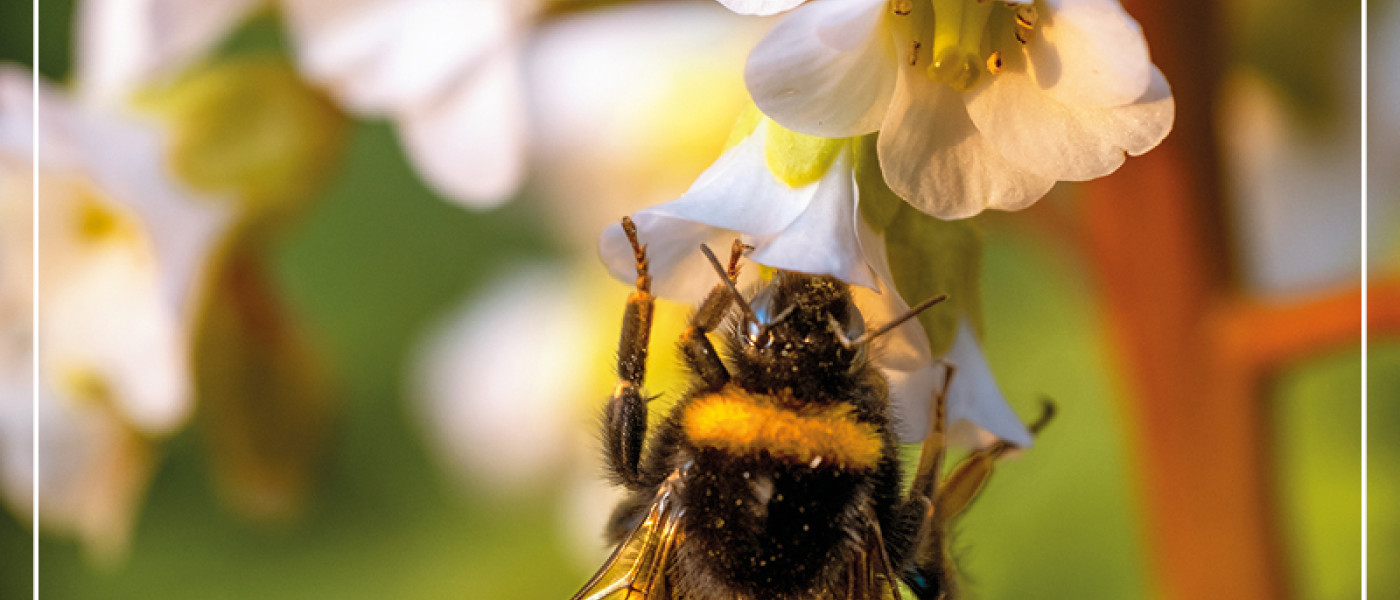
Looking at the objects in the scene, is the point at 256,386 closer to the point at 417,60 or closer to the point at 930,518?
the point at 417,60


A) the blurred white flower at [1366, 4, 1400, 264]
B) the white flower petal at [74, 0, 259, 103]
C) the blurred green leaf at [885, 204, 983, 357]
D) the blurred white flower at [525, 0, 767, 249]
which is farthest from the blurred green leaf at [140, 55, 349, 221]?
the blurred white flower at [1366, 4, 1400, 264]

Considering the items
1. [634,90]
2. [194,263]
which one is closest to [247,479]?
[194,263]

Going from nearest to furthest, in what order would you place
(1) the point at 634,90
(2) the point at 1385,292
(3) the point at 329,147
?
(2) the point at 1385,292 → (3) the point at 329,147 → (1) the point at 634,90

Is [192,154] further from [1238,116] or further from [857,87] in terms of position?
[1238,116]

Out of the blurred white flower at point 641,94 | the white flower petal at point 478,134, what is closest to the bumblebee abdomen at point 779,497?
the white flower petal at point 478,134

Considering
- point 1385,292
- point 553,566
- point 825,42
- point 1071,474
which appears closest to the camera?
point 825,42

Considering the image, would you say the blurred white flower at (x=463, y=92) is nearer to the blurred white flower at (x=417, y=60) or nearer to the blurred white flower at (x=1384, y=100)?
the blurred white flower at (x=417, y=60)
